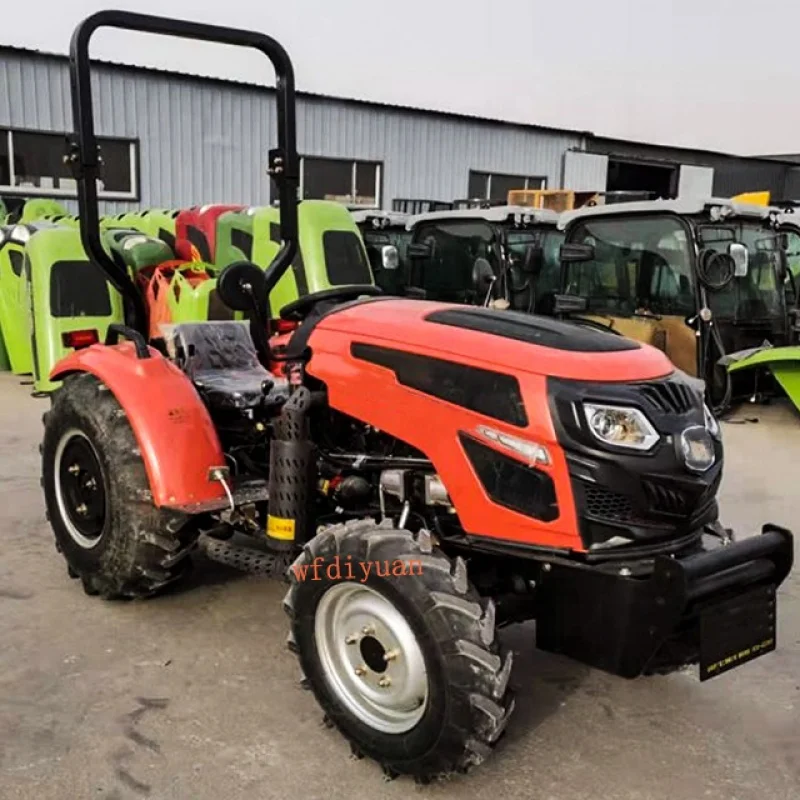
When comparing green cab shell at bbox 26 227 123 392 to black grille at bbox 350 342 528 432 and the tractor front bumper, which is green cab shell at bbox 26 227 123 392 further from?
the tractor front bumper

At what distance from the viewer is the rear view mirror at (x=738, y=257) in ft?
23.9

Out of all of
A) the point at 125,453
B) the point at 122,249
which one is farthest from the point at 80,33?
the point at 122,249

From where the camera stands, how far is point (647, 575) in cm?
221

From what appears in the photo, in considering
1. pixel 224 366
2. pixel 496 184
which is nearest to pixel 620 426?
pixel 224 366

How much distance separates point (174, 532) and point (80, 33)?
1.70 metres

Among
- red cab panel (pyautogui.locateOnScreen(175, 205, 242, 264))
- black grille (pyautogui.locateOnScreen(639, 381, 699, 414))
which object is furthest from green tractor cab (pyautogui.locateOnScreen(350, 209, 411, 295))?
black grille (pyautogui.locateOnScreen(639, 381, 699, 414))

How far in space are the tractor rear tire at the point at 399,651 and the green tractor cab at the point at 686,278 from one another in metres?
5.57

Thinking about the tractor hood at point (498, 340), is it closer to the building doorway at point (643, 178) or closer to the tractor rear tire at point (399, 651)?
the tractor rear tire at point (399, 651)

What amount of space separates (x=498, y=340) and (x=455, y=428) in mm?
273

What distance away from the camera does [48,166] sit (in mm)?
12859

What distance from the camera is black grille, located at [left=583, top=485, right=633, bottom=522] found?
221 cm

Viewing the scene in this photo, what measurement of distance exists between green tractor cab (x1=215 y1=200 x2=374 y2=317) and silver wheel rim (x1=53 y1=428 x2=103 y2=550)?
467cm

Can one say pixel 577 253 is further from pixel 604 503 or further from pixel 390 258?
pixel 604 503

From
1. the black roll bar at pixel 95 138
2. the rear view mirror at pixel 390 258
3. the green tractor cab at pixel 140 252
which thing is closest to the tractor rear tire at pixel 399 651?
the black roll bar at pixel 95 138
